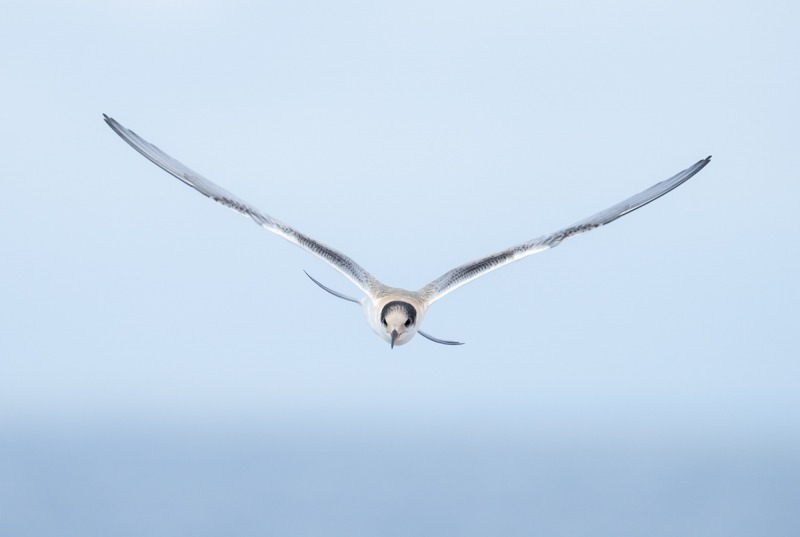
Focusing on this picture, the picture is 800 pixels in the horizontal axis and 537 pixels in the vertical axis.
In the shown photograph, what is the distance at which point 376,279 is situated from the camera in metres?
18.9

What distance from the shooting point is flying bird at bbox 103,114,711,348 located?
1733 centimetres

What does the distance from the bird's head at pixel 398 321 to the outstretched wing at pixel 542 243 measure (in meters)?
1.04

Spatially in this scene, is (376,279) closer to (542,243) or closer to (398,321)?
(398,321)

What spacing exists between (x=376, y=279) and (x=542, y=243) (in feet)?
9.52

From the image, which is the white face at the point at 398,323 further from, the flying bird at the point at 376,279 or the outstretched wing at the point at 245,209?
the outstretched wing at the point at 245,209

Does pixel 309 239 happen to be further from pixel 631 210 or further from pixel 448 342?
pixel 631 210

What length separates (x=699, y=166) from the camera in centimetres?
1895

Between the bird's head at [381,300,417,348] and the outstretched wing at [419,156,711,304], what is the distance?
1.04 meters

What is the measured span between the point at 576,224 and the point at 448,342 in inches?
161

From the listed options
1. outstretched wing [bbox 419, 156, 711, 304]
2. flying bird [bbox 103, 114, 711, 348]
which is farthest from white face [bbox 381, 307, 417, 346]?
outstretched wing [bbox 419, 156, 711, 304]

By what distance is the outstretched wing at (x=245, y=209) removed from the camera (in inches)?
725

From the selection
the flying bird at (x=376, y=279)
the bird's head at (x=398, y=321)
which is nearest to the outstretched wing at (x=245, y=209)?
the flying bird at (x=376, y=279)

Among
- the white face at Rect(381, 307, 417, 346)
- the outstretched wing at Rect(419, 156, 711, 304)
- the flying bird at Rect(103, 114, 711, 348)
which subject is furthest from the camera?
the outstretched wing at Rect(419, 156, 711, 304)

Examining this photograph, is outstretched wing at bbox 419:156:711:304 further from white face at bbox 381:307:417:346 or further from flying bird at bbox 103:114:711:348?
white face at bbox 381:307:417:346
